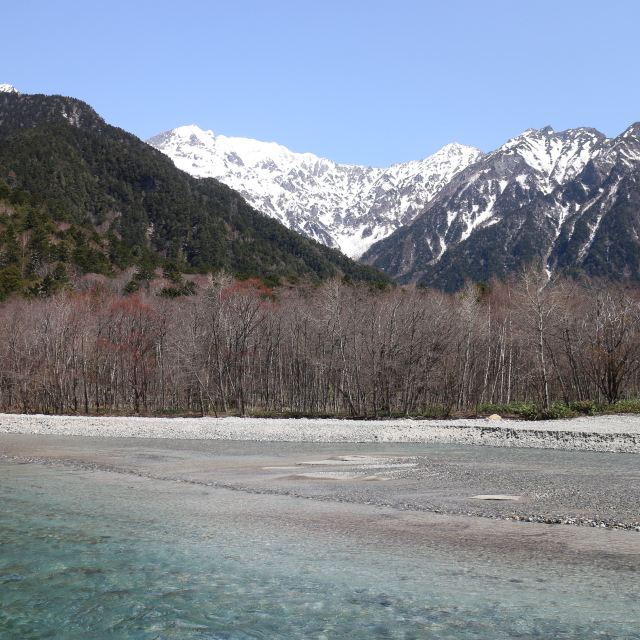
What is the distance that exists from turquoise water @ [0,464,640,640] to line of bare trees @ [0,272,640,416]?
38.7 m

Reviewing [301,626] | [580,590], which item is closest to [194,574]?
[301,626]

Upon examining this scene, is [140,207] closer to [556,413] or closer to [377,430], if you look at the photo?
[377,430]

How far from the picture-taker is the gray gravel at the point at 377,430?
32344 mm

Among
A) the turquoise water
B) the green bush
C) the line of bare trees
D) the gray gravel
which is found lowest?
the gray gravel

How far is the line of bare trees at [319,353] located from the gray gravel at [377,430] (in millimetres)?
8353

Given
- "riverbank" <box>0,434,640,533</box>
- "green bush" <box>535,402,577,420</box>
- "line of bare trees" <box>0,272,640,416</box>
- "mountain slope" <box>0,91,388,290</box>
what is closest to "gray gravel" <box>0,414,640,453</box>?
"green bush" <box>535,402,577,420</box>

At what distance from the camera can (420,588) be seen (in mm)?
9867

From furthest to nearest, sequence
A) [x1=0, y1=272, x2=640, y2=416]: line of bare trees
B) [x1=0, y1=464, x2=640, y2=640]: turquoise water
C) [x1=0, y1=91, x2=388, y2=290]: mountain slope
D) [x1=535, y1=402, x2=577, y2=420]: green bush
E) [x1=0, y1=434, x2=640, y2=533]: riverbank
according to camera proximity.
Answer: [x1=0, y1=91, x2=388, y2=290]: mountain slope, [x1=0, y1=272, x2=640, y2=416]: line of bare trees, [x1=535, y1=402, x2=577, y2=420]: green bush, [x1=0, y1=434, x2=640, y2=533]: riverbank, [x1=0, y1=464, x2=640, y2=640]: turquoise water

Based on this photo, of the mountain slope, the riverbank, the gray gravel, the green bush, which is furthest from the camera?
the mountain slope

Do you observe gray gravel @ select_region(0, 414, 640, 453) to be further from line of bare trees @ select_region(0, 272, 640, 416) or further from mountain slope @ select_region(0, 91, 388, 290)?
mountain slope @ select_region(0, 91, 388, 290)

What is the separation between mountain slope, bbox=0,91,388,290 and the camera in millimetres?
150750

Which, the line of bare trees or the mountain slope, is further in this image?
the mountain slope

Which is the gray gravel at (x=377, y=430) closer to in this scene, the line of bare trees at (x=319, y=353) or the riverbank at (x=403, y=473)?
the riverbank at (x=403, y=473)

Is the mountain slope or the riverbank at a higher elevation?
the mountain slope
